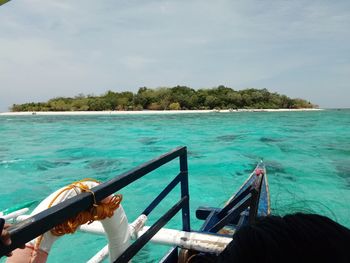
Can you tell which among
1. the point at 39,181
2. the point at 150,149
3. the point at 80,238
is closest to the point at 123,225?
the point at 80,238

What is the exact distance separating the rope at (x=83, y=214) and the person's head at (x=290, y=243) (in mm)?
917

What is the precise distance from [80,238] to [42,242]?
4171 mm

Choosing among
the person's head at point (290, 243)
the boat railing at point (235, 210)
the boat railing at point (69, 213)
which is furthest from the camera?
the boat railing at point (235, 210)

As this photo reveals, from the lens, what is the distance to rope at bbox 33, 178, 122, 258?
1.57m

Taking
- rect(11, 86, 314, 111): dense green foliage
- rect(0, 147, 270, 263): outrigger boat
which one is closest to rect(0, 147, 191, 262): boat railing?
rect(0, 147, 270, 263): outrigger boat

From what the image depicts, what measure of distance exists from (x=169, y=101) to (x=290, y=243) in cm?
7340

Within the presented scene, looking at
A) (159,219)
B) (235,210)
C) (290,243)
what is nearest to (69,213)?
(290,243)

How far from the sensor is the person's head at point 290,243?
78 centimetres

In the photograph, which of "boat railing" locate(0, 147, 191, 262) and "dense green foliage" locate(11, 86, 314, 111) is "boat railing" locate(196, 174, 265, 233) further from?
"dense green foliage" locate(11, 86, 314, 111)

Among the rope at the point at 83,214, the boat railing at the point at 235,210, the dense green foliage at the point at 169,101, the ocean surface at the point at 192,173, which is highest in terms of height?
the dense green foliage at the point at 169,101

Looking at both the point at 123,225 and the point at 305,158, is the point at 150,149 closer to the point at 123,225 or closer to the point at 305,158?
the point at 305,158

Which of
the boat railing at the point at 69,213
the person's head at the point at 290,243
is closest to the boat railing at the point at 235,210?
the boat railing at the point at 69,213

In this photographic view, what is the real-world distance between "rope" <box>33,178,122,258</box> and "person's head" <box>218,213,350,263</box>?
917 mm

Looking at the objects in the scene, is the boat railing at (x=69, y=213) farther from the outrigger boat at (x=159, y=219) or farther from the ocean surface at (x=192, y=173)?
the ocean surface at (x=192, y=173)
